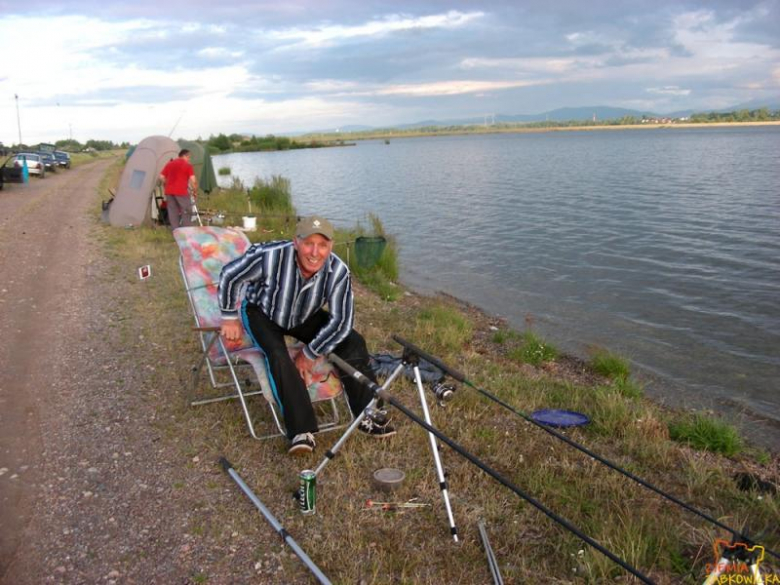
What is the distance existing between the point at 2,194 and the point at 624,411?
2310 centimetres

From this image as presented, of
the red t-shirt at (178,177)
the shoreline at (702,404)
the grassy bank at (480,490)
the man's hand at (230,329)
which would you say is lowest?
the shoreline at (702,404)

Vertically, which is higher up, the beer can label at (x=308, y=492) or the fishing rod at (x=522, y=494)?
the fishing rod at (x=522, y=494)

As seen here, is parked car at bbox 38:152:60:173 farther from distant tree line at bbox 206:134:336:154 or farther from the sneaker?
distant tree line at bbox 206:134:336:154

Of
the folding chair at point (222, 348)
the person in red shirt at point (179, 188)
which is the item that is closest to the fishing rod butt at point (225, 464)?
the folding chair at point (222, 348)

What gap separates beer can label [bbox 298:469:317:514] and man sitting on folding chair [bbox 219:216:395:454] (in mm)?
531

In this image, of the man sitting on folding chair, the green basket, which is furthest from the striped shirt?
the green basket

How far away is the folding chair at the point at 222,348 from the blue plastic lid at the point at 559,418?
5.10 feet

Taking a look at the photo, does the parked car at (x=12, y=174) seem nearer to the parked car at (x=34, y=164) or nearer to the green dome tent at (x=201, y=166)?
the parked car at (x=34, y=164)

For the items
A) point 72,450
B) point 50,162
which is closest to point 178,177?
point 72,450

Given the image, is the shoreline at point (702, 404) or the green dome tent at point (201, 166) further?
the green dome tent at point (201, 166)

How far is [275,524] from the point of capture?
11.2 ft

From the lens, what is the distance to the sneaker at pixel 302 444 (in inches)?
162

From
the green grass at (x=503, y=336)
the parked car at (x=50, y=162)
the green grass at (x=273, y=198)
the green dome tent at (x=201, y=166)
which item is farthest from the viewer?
the parked car at (x=50, y=162)

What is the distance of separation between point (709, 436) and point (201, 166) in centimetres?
1775
